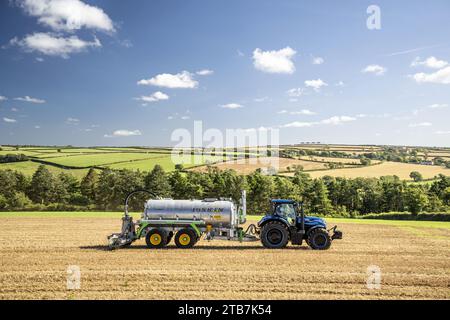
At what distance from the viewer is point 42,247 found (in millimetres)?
19703

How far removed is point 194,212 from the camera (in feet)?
64.5

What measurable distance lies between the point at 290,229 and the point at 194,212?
5.01 metres

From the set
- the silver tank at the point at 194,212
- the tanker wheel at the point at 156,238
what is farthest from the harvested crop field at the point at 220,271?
the silver tank at the point at 194,212

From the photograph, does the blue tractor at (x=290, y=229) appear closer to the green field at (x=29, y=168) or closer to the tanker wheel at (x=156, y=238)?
the tanker wheel at (x=156, y=238)

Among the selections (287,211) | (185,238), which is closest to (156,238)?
(185,238)

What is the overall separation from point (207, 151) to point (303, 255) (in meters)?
74.5

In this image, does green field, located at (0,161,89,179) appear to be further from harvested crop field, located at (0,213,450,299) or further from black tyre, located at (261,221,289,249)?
black tyre, located at (261,221,289,249)

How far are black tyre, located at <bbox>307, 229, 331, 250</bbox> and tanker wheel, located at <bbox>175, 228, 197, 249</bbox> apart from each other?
5906 mm

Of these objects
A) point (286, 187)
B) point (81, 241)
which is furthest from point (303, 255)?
point (286, 187)

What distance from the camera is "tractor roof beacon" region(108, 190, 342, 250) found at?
19000 millimetres

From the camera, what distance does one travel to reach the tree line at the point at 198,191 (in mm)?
56188

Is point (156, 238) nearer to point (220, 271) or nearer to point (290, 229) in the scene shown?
point (220, 271)

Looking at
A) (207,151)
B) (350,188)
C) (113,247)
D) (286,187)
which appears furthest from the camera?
(207,151)
